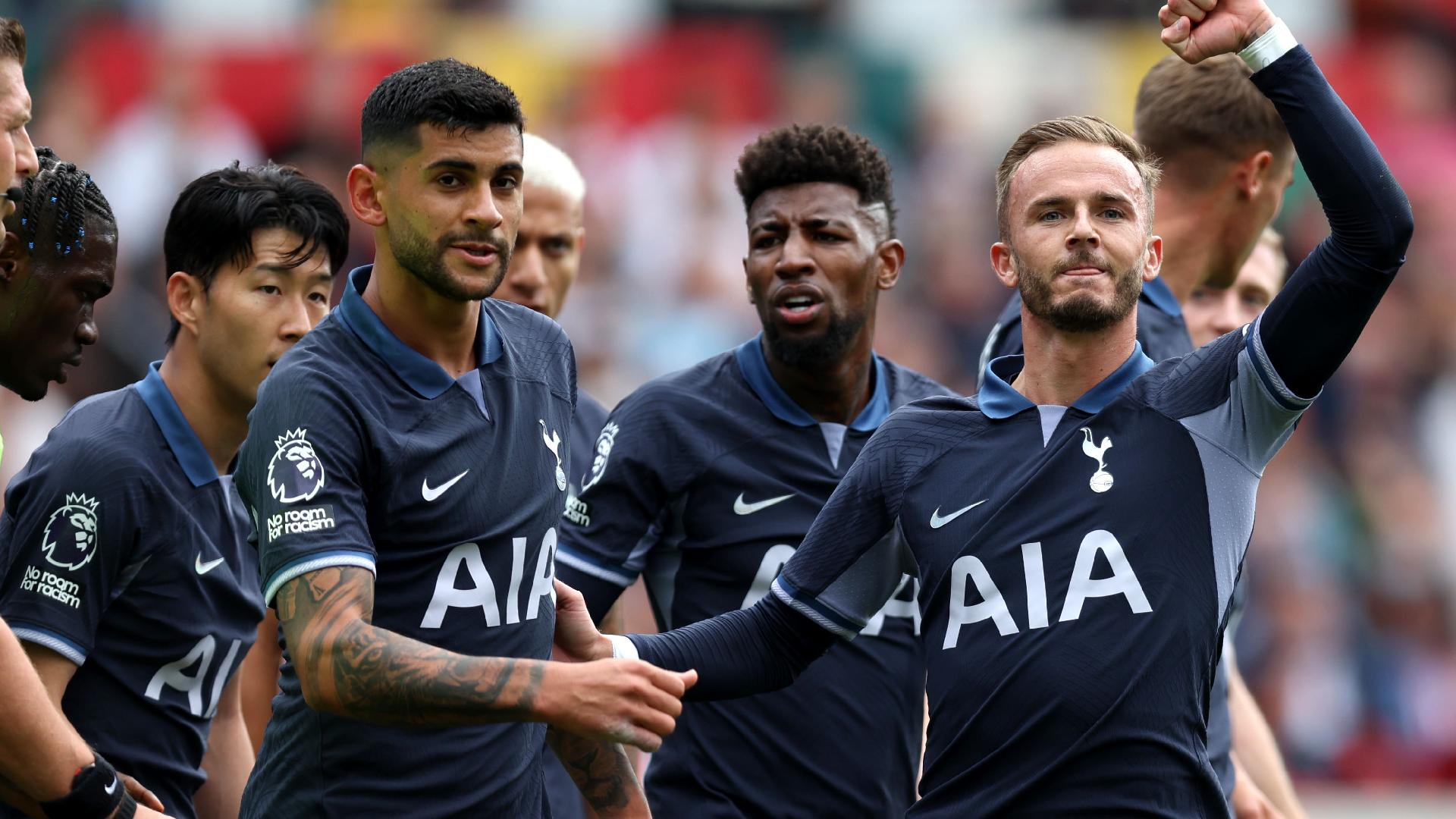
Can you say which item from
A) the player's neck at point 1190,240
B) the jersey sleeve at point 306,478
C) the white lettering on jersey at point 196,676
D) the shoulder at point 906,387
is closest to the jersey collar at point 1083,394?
the shoulder at point 906,387

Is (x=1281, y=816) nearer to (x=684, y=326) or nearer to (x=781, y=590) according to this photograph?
(x=781, y=590)

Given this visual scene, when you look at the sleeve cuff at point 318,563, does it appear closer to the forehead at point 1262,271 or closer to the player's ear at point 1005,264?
the player's ear at point 1005,264

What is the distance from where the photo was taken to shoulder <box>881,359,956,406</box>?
547cm

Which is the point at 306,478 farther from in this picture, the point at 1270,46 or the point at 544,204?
the point at 544,204

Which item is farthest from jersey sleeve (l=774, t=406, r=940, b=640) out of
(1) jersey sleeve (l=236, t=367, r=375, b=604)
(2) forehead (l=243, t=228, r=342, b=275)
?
(2) forehead (l=243, t=228, r=342, b=275)

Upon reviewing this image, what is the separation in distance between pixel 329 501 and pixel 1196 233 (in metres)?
3.04

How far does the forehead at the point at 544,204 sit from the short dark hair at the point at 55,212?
1.81 metres

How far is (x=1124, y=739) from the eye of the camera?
3.78m

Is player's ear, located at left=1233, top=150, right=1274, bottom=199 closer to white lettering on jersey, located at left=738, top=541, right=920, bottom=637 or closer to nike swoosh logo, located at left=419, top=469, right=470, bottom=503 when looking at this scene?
A: white lettering on jersey, located at left=738, top=541, right=920, bottom=637

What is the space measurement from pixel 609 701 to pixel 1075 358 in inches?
52.0

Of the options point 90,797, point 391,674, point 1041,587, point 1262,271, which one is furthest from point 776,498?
point 1262,271


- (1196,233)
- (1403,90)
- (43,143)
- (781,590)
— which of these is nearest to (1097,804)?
(781,590)

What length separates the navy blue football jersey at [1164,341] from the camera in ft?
16.8

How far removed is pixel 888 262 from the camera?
5.55m
